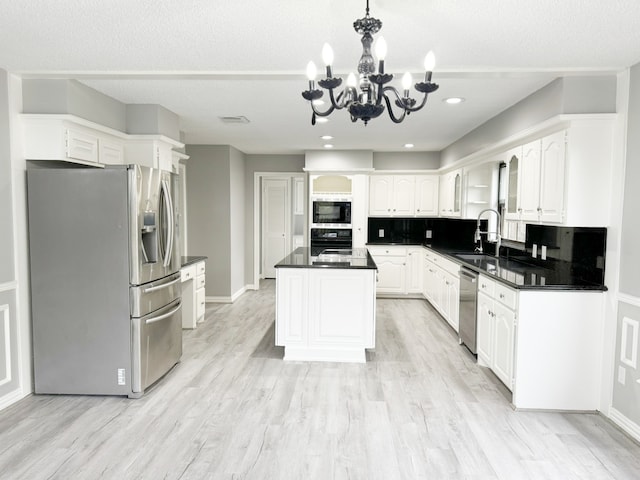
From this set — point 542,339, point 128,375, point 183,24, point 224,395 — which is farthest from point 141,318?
point 542,339

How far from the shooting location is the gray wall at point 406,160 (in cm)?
723

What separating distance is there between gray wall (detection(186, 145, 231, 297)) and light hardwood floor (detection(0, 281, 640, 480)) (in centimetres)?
274

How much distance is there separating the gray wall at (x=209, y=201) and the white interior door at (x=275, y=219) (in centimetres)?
193

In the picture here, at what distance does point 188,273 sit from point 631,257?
4158mm

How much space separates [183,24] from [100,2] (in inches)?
16.2

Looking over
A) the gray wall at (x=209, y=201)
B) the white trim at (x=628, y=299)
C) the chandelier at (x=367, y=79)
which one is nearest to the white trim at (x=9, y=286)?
the chandelier at (x=367, y=79)

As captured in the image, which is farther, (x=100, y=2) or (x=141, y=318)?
(x=141, y=318)

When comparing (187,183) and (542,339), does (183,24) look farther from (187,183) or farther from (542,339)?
(187,183)

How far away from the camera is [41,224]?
10.7 ft

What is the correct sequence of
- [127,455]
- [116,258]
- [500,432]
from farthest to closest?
1. [116,258]
2. [500,432]
3. [127,455]

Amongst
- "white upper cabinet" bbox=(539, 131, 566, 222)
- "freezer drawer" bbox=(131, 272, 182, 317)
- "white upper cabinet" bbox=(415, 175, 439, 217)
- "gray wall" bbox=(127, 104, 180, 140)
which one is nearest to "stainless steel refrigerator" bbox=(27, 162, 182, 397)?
"freezer drawer" bbox=(131, 272, 182, 317)

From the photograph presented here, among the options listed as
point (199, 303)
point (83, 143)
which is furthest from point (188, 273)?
point (83, 143)

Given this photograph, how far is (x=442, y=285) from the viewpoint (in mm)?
5645

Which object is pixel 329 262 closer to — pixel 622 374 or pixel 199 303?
pixel 199 303
